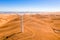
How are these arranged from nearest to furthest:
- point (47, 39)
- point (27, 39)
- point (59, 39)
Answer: point (27, 39) → point (47, 39) → point (59, 39)

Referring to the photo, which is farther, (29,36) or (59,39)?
(59,39)

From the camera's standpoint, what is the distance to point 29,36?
15070 mm

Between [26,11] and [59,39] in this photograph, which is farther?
[59,39]

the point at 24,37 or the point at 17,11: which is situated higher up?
the point at 17,11

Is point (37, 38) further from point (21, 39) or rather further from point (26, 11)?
point (26, 11)

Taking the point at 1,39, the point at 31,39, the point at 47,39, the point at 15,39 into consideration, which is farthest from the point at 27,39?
the point at 1,39

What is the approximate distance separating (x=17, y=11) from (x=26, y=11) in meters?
1.06

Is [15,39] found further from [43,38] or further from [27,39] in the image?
[43,38]

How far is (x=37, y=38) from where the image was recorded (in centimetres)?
1505

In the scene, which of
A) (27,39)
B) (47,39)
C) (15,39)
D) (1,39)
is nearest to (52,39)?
(47,39)

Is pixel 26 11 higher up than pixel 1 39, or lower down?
higher up

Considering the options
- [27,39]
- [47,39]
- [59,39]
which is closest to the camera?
[27,39]

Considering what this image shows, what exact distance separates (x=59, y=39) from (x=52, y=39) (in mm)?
1713

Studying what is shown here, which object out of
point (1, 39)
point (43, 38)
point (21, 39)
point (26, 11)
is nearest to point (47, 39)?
point (43, 38)
